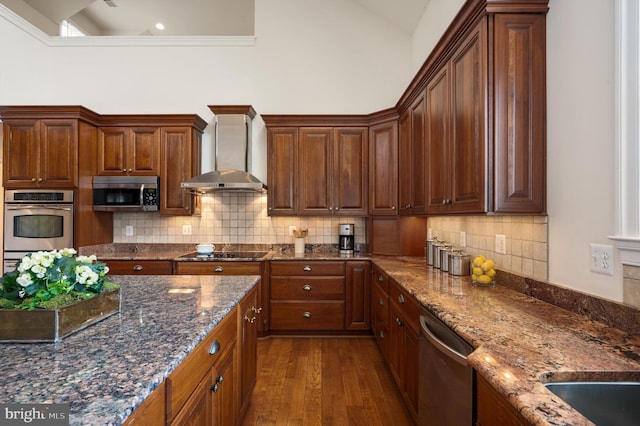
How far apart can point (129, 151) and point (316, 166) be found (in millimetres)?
2151

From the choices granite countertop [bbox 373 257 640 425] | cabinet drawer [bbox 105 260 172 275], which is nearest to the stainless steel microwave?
cabinet drawer [bbox 105 260 172 275]

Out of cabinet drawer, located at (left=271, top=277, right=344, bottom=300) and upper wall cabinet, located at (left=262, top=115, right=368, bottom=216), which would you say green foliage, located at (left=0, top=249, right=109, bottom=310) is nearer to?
cabinet drawer, located at (left=271, top=277, right=344, bottom=300)

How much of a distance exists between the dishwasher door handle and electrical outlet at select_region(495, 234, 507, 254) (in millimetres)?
777

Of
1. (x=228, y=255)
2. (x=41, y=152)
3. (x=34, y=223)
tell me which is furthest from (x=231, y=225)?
(x=41, y=152)

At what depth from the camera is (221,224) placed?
13.6 feet

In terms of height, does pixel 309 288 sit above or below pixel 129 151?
below

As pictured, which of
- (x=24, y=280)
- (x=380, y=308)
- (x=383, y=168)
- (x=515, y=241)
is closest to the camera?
(x=24, y=280)

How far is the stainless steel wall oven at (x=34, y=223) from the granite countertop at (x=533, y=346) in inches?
143

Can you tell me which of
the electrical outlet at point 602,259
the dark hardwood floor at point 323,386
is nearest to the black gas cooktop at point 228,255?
the dark hardwood floor at point 323,386

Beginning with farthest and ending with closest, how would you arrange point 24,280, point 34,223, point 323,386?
point 34,223, point 323,386, point 24,280

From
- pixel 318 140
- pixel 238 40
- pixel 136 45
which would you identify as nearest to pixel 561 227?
pixel 318 140

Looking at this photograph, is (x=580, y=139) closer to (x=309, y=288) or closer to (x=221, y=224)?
(x=309, y=288)

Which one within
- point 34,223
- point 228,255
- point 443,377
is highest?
point 34,223
